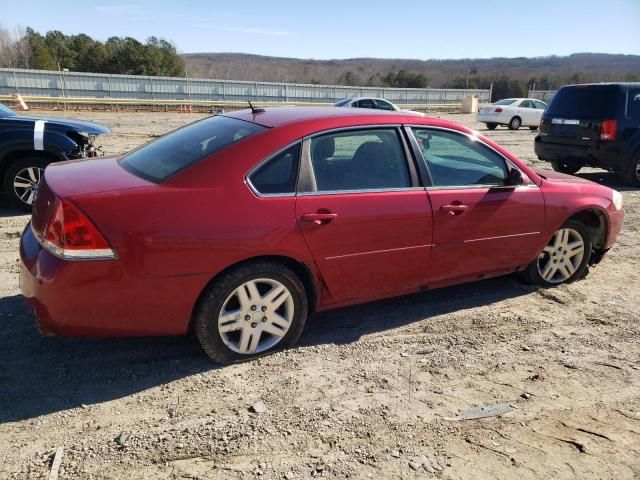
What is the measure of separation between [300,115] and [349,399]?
199 cm

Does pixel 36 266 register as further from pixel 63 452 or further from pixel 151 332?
pixel 63 452

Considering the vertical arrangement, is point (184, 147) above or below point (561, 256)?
above

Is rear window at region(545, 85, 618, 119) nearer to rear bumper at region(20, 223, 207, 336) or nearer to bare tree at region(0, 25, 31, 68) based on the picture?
rear bumper at region(20, 223, 207, 336)

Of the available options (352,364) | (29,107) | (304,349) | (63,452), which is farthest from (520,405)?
(29,107)

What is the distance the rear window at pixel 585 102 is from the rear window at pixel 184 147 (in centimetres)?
809

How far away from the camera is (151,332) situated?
10.3 feet

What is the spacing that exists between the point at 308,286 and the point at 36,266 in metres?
1.66

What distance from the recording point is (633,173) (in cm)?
980

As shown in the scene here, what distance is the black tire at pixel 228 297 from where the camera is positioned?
3.16 metres

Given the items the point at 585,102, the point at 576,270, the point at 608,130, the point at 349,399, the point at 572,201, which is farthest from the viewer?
the point at 585,102

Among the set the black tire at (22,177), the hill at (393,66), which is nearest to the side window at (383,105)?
the black tire at (22,177)

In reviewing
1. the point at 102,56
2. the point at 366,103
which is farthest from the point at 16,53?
the point at 366,103

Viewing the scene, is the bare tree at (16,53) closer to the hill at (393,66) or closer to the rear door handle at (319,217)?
the hill at (393,66)

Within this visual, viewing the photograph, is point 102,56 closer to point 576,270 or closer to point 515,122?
point 515,122
